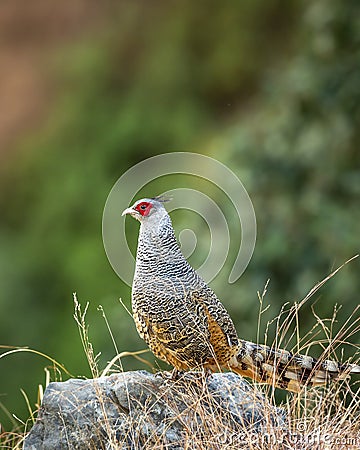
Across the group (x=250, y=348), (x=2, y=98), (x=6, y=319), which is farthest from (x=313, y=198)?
(x=2, y=98)

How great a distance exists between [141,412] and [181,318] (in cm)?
48

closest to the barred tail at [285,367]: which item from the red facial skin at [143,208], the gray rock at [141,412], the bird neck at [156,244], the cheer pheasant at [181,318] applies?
the cheer pheasant at [181,318]

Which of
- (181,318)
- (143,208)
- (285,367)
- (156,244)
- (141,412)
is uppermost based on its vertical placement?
(143,208)

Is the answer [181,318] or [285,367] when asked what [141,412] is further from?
[285,367]

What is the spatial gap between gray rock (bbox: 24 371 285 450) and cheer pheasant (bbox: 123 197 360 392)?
0.42 feet

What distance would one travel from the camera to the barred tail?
4195 mm

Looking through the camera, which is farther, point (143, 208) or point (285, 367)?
point (285, 367)

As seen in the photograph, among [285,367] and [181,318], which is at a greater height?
[181,318]

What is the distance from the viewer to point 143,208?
4105 mm

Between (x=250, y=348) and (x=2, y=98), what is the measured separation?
13.9m

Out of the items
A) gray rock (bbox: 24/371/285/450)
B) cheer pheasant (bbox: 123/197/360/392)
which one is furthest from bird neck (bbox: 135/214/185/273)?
gray rock (bbox: 24/371/285/450)

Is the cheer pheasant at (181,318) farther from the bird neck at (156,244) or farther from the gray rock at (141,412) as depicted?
the gray rock at (141,412)

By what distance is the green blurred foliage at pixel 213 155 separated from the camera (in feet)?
26.0

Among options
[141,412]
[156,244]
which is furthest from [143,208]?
[141,412]
